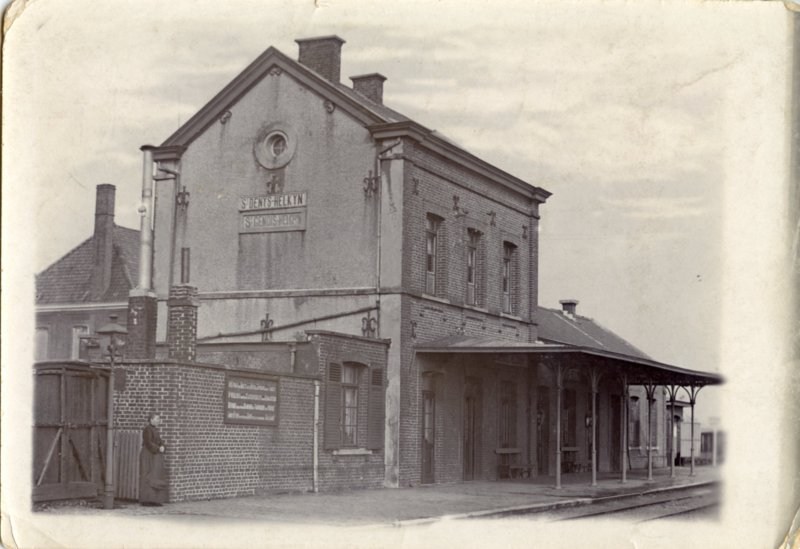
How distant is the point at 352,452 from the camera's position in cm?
2239

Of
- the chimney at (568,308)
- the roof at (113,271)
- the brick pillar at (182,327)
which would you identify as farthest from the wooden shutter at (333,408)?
the chimney at (568,308)

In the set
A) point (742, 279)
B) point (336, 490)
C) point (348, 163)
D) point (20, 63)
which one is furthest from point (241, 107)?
point (742, 279)

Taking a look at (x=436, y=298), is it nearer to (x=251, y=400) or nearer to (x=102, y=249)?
(x=251, y=400)

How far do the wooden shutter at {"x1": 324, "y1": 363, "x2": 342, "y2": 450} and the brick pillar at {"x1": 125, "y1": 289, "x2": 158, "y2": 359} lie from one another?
3.27 metres

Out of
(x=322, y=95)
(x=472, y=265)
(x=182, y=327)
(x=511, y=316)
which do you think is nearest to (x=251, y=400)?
(x=182, y=327)

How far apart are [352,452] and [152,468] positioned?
5.40 metres

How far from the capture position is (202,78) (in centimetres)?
1758

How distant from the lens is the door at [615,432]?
114ft

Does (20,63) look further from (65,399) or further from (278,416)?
(278,416)

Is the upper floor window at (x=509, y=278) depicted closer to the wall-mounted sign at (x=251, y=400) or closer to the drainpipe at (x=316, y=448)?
the drainpipe at (x=316, y=448)

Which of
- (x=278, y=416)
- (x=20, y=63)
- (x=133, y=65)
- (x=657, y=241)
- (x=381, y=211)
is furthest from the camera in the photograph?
(x=381, y=211)

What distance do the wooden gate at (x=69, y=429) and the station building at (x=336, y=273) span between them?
3.39 meters

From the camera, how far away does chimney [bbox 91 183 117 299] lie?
33156 millimetres

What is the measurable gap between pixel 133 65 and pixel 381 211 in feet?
28.2
